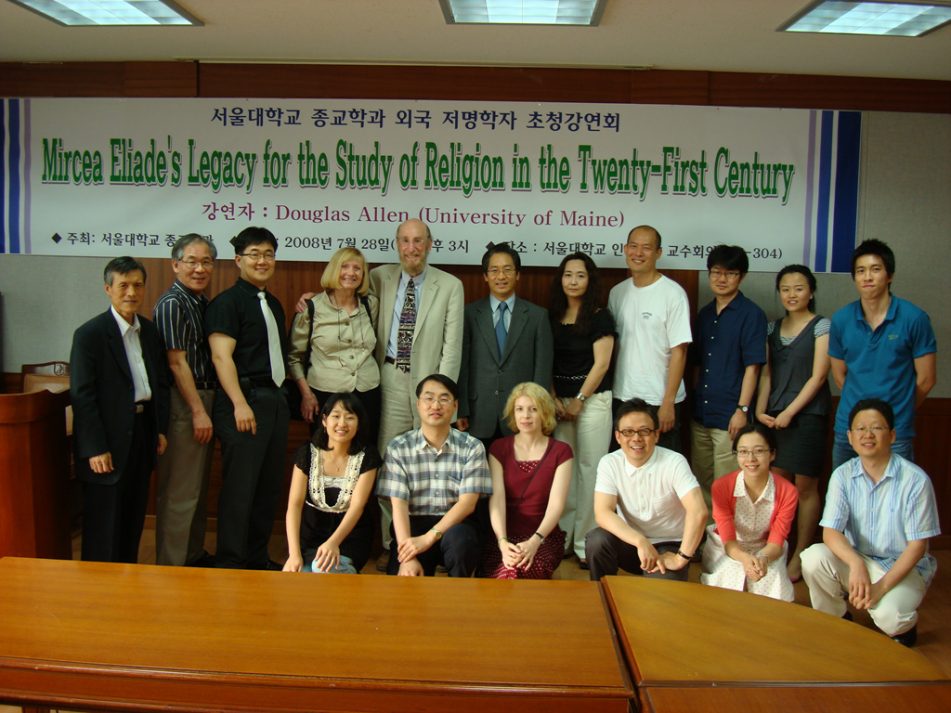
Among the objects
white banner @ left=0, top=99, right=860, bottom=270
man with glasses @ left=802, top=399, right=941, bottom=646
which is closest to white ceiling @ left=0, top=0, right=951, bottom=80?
white banner @ left=0, top=99, right=860, bottom=270

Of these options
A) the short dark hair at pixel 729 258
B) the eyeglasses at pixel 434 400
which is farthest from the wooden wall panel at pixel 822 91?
the eyeglasses at pixel 434 400

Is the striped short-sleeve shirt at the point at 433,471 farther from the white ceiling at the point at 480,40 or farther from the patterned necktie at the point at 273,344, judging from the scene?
the white ceiling at the point at 480,40

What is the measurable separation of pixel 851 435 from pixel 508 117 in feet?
7.28

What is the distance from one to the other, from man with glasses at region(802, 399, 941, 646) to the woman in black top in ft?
3.39

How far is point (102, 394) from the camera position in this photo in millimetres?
2926

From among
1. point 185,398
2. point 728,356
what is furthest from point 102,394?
point 728,356

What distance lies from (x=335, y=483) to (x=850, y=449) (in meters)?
2.19

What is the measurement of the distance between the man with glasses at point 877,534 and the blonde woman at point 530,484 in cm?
103

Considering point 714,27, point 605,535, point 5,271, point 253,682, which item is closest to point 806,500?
point 605,535

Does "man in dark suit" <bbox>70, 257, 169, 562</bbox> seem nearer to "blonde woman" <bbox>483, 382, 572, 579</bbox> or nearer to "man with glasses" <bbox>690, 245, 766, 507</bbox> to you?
"blonde woman" <bbox>483, 382, 572, 579</bbox>

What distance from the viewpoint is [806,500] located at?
11.9 ft

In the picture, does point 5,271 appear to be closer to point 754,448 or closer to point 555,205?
point 555,205

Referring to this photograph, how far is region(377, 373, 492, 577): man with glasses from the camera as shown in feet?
9.37

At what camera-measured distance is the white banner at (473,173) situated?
12.9ft
